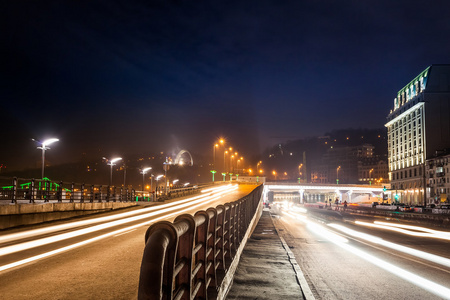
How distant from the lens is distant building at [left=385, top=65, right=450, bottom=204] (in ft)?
315

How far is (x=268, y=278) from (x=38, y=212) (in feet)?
45.1

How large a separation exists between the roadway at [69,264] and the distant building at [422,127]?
95.0m

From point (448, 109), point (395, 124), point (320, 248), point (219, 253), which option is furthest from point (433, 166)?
point (219, 253)

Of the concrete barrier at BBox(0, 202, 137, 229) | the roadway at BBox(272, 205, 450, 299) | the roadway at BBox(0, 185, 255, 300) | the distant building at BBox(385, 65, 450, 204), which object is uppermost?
the distant building at BBox(385, 65, 450, 204)

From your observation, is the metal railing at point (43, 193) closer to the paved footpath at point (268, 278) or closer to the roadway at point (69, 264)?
the roadway at point (69, 264)

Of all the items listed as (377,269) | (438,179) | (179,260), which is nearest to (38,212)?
(377,269)


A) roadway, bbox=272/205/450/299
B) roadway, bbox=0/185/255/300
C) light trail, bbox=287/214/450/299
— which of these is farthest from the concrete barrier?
light trail, bbox=287/214/450/299

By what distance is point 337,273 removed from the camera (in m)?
11.0

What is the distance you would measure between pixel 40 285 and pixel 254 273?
4992 millimetres

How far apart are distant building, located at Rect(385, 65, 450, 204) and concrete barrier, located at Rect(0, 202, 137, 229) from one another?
89808mm

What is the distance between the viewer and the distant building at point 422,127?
96000mm

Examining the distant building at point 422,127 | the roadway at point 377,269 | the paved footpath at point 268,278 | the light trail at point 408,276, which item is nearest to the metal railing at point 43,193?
the paved footpath at point 268,278

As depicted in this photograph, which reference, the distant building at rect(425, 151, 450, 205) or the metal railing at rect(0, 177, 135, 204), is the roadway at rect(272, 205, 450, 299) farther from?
the distant building at rect(425, 151, 450, 205)

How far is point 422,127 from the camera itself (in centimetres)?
9906
